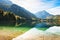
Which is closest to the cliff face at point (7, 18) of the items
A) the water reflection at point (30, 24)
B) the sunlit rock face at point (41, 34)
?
the water reflection at point (30, 24)

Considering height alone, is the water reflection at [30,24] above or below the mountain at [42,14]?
below

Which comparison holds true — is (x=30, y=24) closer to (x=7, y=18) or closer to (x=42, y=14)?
(x=42, y=14)

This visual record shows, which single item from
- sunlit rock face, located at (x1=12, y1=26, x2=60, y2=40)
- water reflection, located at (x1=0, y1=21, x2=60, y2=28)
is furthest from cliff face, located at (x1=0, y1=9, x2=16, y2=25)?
sunlit rock face, located at (x1=12, y1=26, x2=60, y2=40)

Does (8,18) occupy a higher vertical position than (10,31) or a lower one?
higher

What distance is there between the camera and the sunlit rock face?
1654mm

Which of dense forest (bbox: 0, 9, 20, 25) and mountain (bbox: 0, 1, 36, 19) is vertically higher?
mountain (bbox: 0, 1, 36, 19)

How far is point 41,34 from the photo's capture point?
167cm

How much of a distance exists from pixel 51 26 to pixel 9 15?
58 centimetres

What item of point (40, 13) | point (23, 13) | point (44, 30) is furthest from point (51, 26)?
point (23, 13)

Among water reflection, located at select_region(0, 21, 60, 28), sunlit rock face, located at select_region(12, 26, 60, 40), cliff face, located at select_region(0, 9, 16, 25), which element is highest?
cliff face, located at select_region(0, 9, 16, 25)

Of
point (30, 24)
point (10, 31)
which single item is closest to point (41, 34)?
point (30, 24)

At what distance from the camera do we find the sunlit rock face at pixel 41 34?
1.65 metres

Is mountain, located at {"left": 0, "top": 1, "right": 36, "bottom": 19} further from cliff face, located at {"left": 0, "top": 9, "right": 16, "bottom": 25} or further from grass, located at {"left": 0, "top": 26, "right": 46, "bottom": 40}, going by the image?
grass, located at {"left": 0, "top": 26, "right": 46, "bottom": 40}

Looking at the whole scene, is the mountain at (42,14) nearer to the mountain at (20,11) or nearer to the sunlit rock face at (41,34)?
the mountain at (20,11)
